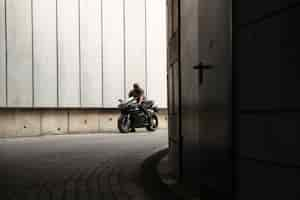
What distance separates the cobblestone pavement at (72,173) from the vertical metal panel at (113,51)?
8773 mm

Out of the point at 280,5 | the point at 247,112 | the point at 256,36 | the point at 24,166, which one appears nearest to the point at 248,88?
the point at 247,112

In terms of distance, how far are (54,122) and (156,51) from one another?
19.8 ft

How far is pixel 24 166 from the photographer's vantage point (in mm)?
7758

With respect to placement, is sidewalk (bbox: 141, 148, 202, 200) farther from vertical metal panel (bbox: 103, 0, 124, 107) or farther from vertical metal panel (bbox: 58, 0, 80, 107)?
vertical metal panel (bbox: 103, 0, 124, 107)

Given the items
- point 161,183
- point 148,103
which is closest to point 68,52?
point 148,103

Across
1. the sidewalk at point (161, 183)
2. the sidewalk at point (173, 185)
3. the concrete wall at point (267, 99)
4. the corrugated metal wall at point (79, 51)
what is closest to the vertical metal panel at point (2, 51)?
the corrugated metal wall at point (79, 51)

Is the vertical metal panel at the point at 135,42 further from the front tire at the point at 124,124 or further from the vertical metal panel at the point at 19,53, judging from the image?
the vertical metal panel at the point at 19,53

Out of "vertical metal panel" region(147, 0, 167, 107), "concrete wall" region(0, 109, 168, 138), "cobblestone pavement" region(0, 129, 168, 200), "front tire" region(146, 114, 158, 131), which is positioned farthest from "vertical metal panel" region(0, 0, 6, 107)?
"vertical metal panel" region(147, 0, 167, 107)

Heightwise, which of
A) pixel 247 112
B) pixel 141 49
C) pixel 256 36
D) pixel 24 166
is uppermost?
pixel 141 49

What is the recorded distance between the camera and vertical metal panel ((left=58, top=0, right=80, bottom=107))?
1783 centimetres

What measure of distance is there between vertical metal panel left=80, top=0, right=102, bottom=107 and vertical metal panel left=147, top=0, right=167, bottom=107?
265cm

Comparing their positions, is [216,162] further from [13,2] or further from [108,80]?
[108,80]

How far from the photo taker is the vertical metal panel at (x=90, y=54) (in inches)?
730

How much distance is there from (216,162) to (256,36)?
121 centimetres
